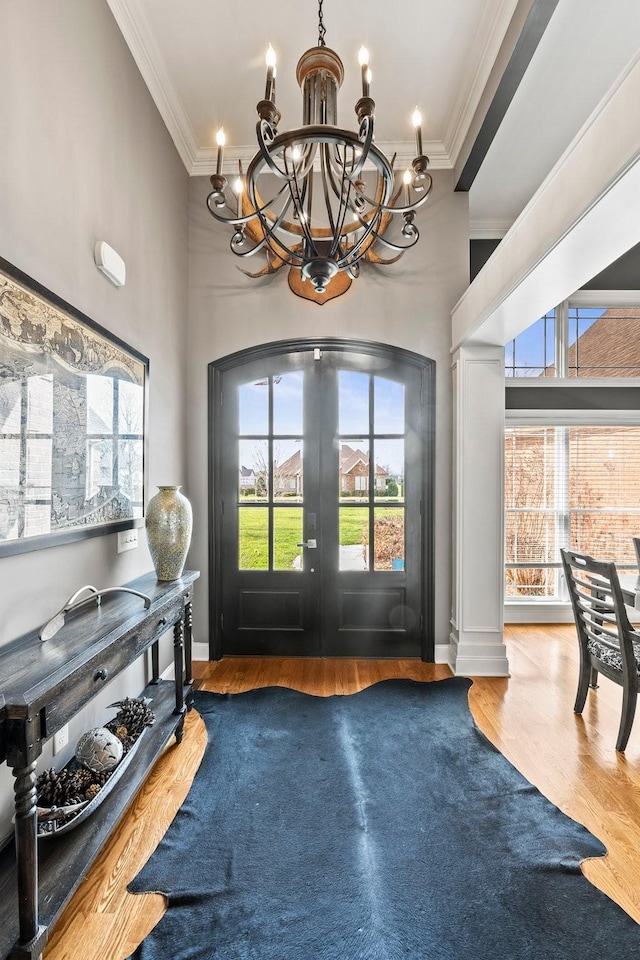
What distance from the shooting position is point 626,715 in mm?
2381

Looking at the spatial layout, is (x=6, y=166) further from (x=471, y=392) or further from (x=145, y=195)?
(x=471, y=392)

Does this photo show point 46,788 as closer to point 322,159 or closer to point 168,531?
point 168,531

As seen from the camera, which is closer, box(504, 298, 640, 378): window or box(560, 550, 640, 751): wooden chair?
box(560, 550, 640, 751): wooden chair

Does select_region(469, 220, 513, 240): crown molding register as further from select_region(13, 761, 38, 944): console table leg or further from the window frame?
select_region(13, 761, 38, 944): console table leg

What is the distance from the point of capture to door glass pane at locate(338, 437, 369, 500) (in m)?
3.67

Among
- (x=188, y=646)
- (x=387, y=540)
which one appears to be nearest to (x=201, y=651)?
(x=188, y=646)

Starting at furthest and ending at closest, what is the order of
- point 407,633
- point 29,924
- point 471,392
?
point 407,633 < point 471,392 < point 29,924

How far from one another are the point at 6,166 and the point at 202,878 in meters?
2.40

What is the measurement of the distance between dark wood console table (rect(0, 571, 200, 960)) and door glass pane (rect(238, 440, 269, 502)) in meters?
1.53

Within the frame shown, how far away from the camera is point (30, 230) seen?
1.70m

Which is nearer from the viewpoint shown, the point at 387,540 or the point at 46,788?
the point at 46,788

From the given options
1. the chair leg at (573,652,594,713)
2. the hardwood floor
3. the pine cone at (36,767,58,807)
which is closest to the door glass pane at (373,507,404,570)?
the hardwood floor

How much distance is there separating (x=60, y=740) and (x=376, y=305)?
3200 millimetres

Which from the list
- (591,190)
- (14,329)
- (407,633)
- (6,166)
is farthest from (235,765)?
(591,190)
